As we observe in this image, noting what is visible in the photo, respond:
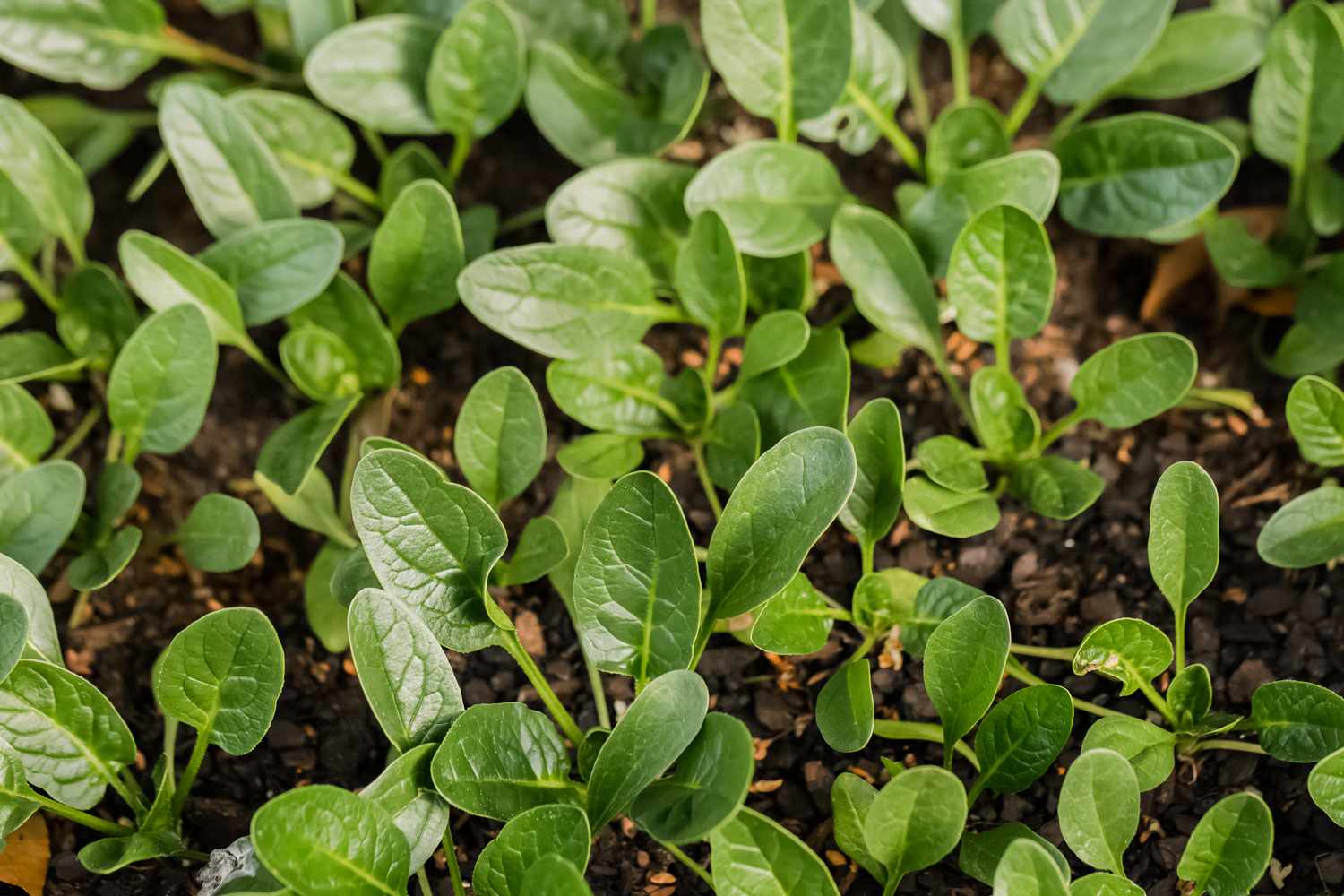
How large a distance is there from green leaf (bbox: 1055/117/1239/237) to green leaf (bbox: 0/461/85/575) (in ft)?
3.61

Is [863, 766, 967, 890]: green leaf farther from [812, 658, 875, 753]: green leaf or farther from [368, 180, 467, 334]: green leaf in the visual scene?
[368, 180, 467, 334]: green leaf

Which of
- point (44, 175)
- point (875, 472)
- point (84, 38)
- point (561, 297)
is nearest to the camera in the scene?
point (875, 472)

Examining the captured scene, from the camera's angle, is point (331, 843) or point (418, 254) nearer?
point (331, 843)

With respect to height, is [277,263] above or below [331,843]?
above

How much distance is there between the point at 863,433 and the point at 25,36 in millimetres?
1100

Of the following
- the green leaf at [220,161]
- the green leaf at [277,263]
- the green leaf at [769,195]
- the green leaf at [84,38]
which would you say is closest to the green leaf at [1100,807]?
the green leaf at [769,195]

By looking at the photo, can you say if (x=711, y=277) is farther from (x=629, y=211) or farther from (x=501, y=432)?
(x=501, y=432)

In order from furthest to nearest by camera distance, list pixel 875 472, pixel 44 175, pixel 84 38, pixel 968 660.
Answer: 1. pixel 84 38
2. pixel 44 175
3. pixel 875 472
4. pixel 968 660

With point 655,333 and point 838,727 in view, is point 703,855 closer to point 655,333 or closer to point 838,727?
point 838,727

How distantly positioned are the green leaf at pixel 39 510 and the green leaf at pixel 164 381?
10 centimetres

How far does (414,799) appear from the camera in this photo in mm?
1044

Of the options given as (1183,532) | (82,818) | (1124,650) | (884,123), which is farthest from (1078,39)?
(82,818)

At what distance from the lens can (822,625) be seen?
116 cm

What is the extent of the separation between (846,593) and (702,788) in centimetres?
34
